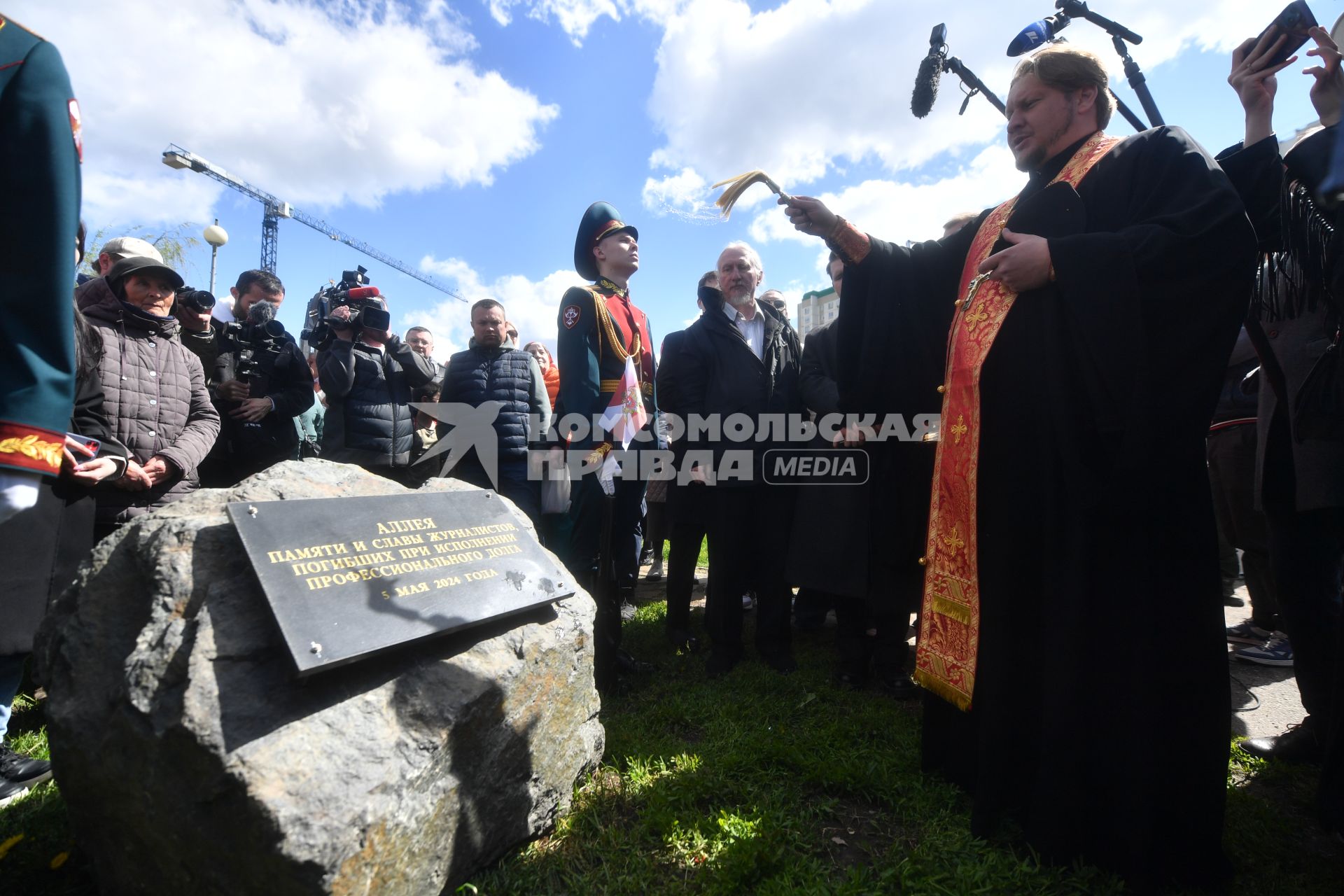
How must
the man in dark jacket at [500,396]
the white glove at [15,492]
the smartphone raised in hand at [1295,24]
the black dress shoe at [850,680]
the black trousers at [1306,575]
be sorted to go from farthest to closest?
the man in dark jacket at [500,396], the black dress shoe at [850,680], the black trousers at [1306,575], the smartphone raised in hand at [1295,24], the white glove at [15,492]

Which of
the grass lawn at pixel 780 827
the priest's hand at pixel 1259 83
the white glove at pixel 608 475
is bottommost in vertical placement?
the grass lawn at pixel 780 827

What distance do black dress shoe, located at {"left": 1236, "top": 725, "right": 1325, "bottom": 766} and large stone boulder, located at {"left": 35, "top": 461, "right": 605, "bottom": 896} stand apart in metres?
2.78

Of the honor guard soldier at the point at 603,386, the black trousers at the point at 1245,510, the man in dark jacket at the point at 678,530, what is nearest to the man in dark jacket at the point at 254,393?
the honor guard soldier at the point at 603,386

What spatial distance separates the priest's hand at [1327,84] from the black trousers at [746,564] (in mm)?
2610

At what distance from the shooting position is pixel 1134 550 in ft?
6.04

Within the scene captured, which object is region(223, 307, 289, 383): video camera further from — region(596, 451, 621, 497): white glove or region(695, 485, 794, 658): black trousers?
region(695, 485, 794, 658): black trousers

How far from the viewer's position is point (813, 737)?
2.67 metres

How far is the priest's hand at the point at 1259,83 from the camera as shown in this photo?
7.11ft

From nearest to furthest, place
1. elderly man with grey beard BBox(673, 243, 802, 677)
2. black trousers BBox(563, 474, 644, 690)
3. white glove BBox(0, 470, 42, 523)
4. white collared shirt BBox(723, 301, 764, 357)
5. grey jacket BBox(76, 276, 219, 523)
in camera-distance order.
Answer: white glove BBox(0, 470, 42, 523)
grey jacket BBox(76, 276, 219, 523)
black trousers BBox(563, 474, 644, 690)
elderly man with grey beard BBox(673, 243, 802, 677)
white collared shirt BBox(723, 301, 764, 357)

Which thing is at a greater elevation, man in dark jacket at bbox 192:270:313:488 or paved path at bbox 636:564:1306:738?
man in dark jacket at bbox 192:270:313:488

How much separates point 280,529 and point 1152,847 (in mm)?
2582

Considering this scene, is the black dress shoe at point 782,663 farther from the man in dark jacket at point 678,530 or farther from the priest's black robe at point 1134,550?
the priest's black robe at point 1134,550

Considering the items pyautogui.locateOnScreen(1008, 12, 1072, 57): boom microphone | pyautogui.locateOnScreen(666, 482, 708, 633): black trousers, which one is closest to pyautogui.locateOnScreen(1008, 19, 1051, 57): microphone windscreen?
pyautogui.locateOnScreen(1008, 12, 1072, 57): boom microphone

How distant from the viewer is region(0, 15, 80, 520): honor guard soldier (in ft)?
4.09
